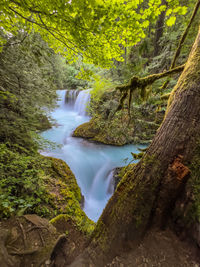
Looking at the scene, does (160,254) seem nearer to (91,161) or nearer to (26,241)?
(26,241)

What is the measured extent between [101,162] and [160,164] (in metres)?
5.80

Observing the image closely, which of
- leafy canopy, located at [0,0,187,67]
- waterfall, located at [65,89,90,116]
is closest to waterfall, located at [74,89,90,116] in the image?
waterfall, located at [65,89,90,116]

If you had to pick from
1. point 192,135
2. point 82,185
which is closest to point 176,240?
point 192,135

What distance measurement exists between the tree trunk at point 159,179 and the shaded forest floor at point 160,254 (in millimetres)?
89

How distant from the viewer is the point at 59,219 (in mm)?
2312

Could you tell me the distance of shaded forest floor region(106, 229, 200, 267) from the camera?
1232mm

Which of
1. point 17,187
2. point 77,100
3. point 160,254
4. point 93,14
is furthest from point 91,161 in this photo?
point 77,100

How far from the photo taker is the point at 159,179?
4.25 ft

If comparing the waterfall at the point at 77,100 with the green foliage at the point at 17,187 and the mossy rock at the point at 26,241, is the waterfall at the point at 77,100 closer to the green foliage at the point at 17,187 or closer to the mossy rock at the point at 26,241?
the green foliage at the point at 17,187

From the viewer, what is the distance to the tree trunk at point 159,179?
4.09ft

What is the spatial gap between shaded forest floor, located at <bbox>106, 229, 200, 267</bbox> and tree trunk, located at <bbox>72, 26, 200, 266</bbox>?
0.29 ft

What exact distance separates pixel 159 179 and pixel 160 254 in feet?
2.81

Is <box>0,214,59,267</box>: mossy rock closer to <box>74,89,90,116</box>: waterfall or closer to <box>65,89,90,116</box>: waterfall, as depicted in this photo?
<box>65,89,90,116</box>: waterfall

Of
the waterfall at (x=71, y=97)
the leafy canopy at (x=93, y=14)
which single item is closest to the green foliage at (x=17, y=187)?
the leafy canopy at (x=93, y=14)
